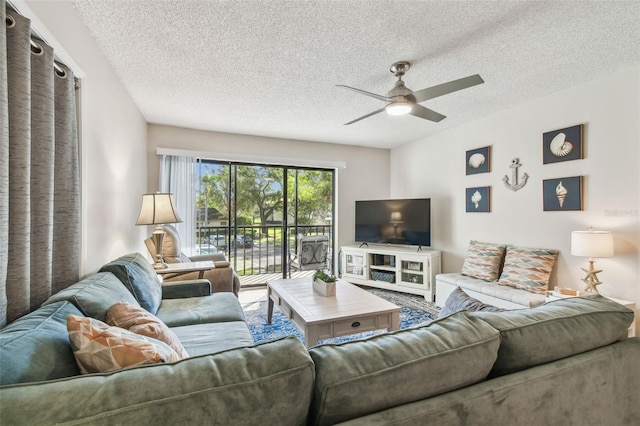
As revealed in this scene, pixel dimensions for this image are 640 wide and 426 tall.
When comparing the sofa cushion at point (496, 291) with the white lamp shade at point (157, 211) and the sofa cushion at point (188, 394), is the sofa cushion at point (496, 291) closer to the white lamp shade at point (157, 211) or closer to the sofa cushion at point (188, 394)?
the sofa cushion at point (188, 394)

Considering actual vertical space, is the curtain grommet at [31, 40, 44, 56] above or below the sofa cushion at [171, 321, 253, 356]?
above

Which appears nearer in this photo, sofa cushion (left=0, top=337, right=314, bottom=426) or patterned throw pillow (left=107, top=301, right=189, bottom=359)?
sofa cushion (left=0, top=337, right=314, bottom=426)

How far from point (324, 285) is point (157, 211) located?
1.64 m

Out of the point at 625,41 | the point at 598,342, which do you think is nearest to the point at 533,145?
the point at 625,41

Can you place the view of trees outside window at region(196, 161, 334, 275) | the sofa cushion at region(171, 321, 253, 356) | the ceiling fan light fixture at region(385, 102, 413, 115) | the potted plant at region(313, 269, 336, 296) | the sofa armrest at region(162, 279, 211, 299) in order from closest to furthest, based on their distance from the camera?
the sofa cushion at region(171, 321, 253, 356), the ceiling fan light fixture at region(385, 102, 413, 115), the sofa armrest at region(162, 279, 211, 299), the potted plant at region(313, 269, 336, 296), the view of trees outside window at region(196, 161, 334, 275)

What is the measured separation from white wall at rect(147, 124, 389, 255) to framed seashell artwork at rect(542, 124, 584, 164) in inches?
103

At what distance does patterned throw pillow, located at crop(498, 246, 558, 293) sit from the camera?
285 centimetres

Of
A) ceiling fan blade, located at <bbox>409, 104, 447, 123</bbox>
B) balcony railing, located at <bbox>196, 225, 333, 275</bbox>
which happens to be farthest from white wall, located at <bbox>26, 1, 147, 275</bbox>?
ceiling fan blade, located at <bbox>409, 104, 447, 123</bbox>

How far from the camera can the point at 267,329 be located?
9.70 ft

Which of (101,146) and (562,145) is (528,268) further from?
(101,146)

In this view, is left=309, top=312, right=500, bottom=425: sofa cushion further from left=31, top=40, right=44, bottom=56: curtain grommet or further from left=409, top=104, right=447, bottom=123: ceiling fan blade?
left=409, top=104, right=447, bottom=123: ceiling fan blade

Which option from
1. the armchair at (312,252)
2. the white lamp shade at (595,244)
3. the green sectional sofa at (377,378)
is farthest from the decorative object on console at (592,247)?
the armchair at (312,252)

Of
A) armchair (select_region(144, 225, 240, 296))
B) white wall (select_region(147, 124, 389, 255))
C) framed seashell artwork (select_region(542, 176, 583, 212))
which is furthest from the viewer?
white wall (select_region(147, 124, 389, 255))

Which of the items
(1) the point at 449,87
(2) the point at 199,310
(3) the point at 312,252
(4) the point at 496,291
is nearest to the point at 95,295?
(2) the point at 199,310
